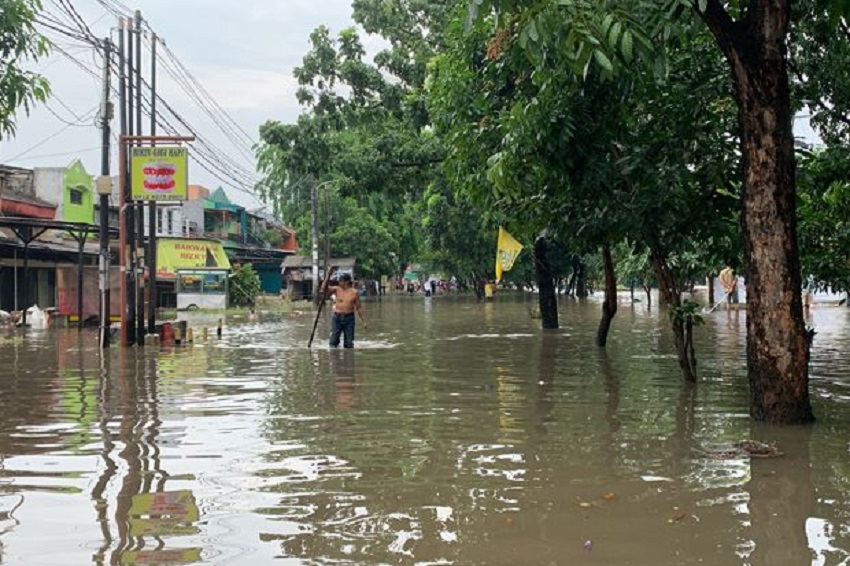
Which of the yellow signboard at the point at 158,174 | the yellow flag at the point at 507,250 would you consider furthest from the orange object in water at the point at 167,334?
the yellow flag at the point at 507,250

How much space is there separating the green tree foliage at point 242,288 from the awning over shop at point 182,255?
1837 mm

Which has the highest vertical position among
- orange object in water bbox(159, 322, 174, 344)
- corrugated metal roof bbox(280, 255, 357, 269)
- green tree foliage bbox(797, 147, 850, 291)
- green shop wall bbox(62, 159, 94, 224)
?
green shop wall bbox(62, 159, 94, 224)

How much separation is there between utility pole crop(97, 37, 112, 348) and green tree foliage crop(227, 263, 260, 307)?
2488cm

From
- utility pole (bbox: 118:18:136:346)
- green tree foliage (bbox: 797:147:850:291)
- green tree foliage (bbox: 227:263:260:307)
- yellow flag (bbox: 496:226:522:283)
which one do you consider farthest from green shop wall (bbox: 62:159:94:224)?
green tree foliage (bbox: 797:147:850:291)

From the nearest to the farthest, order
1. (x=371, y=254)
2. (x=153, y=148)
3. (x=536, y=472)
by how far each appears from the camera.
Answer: (x=536, y=472) < (x=153, y=148) < (x=371, y=254)

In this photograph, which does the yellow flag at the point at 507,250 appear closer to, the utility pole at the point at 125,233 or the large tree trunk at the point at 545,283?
the large tree trunk at the point at 545,283

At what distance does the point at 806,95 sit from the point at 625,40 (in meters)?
7.39

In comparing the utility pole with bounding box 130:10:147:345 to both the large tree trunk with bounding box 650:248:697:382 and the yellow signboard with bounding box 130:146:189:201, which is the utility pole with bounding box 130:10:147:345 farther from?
the large tree trunk with bounding box 650:248:697:382

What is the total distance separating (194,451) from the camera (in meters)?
7.70

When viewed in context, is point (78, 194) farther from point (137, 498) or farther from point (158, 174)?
point (137, 498)

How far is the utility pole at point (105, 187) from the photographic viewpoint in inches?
759

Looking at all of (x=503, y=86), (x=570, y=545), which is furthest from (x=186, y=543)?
(x=503, y=86)

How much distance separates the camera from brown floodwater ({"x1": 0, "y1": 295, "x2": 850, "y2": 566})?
5008mm

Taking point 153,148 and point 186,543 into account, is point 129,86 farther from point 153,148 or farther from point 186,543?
point 186,543
